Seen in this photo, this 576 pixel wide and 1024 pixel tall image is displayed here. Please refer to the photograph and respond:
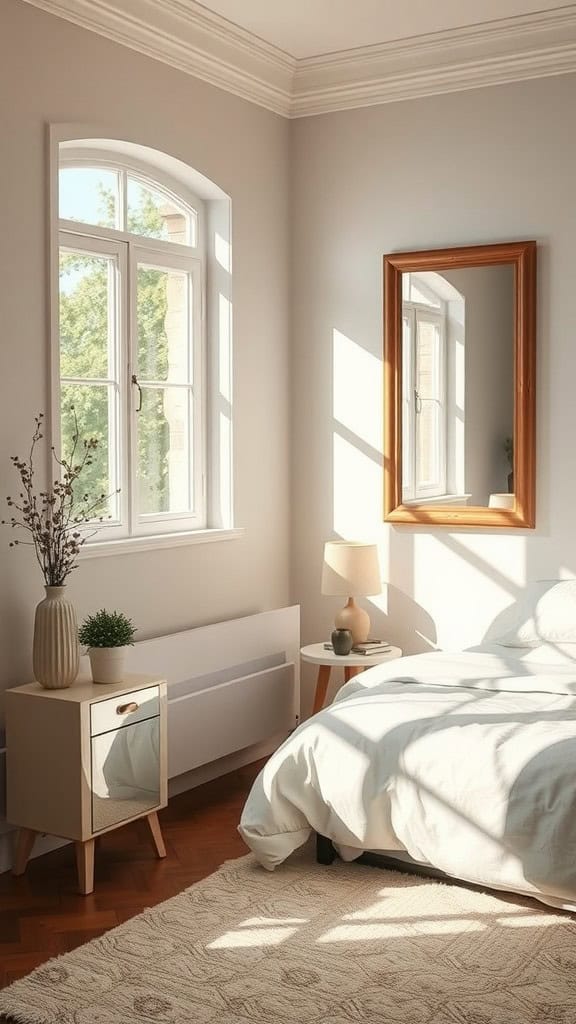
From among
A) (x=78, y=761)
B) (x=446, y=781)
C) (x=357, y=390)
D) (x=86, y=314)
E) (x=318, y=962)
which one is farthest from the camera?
(x=357, y=390)

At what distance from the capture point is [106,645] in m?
3.74

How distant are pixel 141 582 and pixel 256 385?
1.20 metres

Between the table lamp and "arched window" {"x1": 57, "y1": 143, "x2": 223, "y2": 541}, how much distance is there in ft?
2.03

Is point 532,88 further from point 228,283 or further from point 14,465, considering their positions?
point 14,465

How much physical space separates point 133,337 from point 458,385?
1453mm

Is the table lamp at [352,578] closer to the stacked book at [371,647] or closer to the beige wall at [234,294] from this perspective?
the stacked book at [371,647]

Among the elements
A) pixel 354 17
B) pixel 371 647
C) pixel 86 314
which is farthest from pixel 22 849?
pixel 354 17

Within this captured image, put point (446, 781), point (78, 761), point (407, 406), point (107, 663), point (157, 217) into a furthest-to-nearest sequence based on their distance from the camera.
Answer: point (407, 406)
point (157, 217)
point (107, 663)
point (78, 761)
point (446, 781)

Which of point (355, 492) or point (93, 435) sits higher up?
point (93, 435)

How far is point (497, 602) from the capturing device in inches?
192

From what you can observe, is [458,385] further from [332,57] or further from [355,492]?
[332,57]

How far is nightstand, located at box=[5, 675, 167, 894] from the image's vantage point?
351 centimetres

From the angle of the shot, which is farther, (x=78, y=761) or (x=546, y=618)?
(x=546, y=618)

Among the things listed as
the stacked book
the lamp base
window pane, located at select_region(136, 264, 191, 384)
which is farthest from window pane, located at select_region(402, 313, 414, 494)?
window pane, located at select_region(136, 264, 191, 384)
